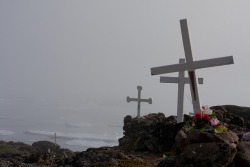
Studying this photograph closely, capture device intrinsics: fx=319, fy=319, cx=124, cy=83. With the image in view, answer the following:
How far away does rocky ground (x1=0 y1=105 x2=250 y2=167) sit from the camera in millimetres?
7473

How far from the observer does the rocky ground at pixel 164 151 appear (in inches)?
294

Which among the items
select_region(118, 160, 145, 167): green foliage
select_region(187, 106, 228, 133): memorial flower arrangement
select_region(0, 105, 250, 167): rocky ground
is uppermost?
select_region(187, 106, 228, 133): memorial flower arrangement

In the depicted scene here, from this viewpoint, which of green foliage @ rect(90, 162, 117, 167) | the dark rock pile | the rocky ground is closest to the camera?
the rocky ground

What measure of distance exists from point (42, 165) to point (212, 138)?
6.43 metres

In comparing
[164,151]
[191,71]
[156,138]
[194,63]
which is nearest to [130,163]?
[191,71]

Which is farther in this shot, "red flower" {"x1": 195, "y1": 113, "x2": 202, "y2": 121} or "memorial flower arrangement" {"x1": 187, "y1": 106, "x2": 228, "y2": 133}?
"red flower" {"x1": 195, "y1": 113, "x2": 202, "y2": 121}

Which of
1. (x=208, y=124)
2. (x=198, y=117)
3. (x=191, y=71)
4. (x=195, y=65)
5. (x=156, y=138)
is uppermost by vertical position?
(x=195, y=65)

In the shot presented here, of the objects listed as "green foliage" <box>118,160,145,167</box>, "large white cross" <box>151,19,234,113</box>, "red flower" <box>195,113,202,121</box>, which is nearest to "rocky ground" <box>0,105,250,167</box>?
"green foliage" <box>118,160,145,167</box>

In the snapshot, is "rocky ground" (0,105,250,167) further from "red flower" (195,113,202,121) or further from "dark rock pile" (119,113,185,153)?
"red flower" (195,113,202,121)

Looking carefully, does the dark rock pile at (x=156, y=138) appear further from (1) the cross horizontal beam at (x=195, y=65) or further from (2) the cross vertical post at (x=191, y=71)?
(2) the cross vertical post at (x=191, y=71)

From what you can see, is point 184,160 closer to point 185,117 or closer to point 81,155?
point 81,155

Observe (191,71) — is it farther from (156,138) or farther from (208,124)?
(156,138)

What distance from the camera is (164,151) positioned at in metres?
15.4

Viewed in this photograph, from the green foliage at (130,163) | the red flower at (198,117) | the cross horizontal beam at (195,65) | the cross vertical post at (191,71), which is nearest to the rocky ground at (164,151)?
the green foliage at (130,163)
